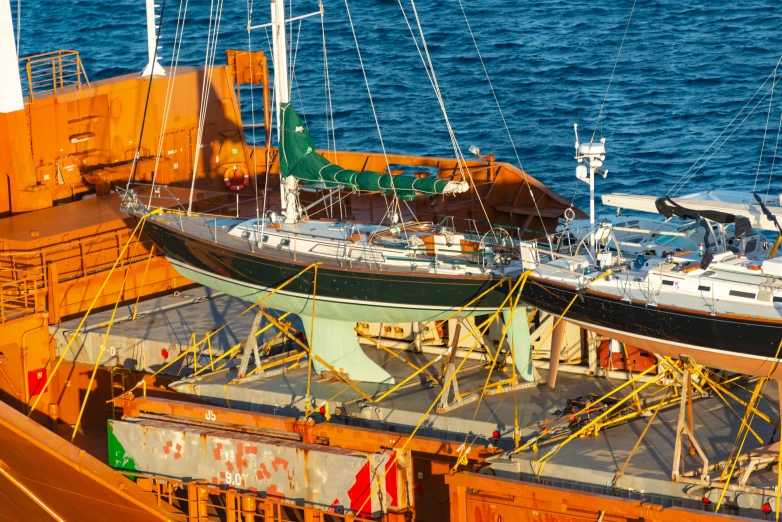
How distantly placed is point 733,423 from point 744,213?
3.96 meters

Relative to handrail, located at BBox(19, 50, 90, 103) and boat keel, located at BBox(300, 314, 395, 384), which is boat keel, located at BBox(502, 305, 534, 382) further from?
handrail, located at BBox(19, 50, 90, 103)

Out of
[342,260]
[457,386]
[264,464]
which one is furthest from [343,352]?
[264,464]

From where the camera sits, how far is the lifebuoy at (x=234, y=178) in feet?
139

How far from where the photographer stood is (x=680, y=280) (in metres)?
25.8

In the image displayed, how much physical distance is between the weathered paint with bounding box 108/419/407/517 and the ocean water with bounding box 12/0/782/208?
73.5ft

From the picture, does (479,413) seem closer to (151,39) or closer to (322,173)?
(322,173)

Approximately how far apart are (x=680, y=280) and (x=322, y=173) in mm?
8378

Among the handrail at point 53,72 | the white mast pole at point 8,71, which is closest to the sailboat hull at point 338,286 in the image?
the white mast pole at point 8,71

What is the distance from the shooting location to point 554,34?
67562 millimetres

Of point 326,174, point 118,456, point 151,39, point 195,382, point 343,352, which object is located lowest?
point 118,456

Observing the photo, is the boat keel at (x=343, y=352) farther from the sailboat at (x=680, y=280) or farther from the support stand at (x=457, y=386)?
the sailboat at (x=680, y=280)

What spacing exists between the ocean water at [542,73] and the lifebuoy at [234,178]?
9638 millimetres

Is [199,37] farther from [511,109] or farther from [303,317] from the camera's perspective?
[303,317]

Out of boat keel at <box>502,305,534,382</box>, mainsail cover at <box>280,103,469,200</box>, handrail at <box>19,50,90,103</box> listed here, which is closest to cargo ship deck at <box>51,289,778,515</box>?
boat keel at <box>502,305,534,382</box>
